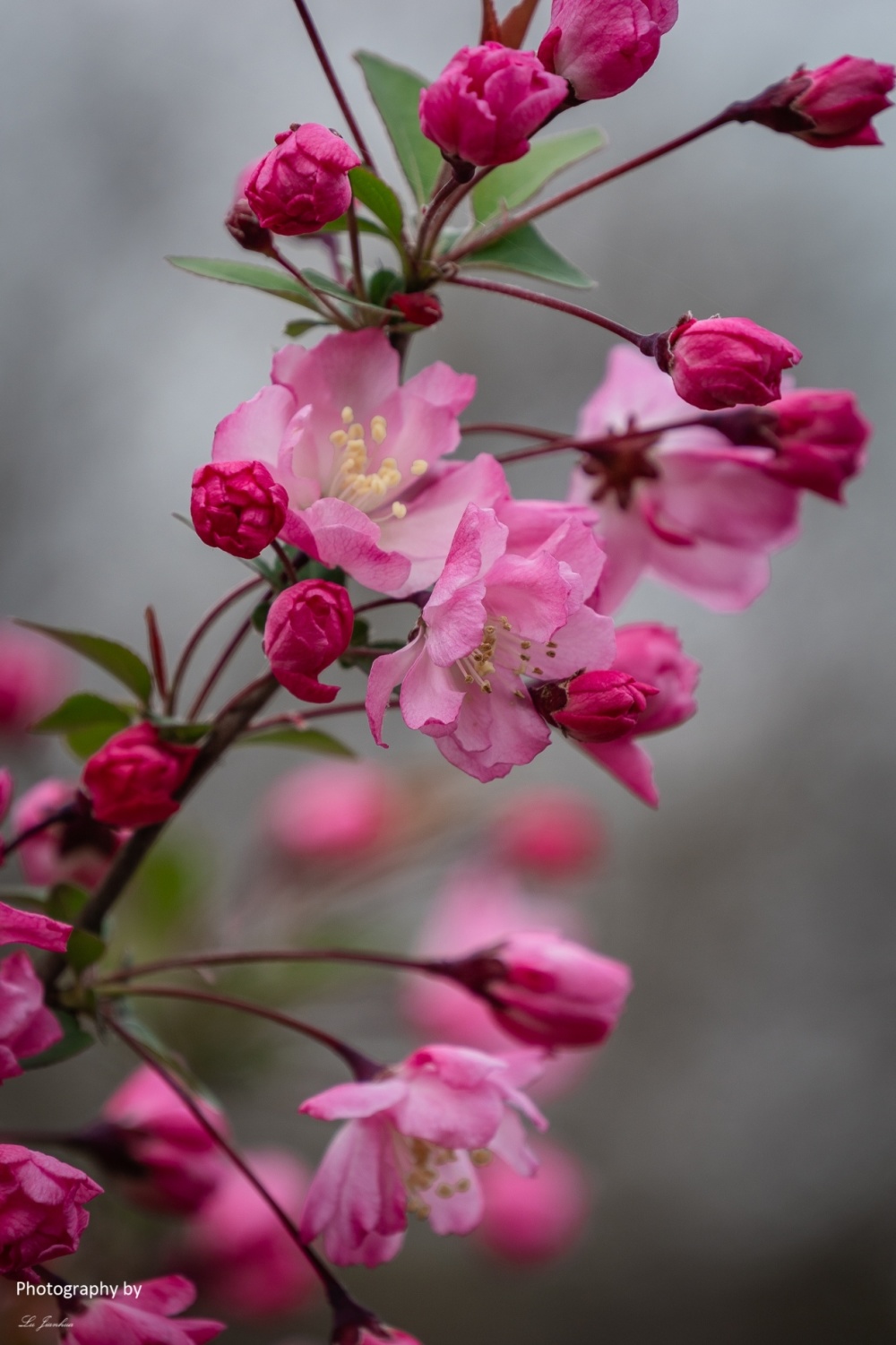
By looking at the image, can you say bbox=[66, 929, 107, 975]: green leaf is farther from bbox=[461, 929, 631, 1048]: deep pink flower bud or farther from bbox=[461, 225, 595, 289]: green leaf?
bbox=[461, 225, 595, 289]: green leaf

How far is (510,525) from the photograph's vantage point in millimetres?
559

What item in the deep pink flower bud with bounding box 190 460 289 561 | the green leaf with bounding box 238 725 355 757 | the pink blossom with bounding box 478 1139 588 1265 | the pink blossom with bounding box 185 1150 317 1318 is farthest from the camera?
the pink blossom with bounding box 478 1139 588 1265

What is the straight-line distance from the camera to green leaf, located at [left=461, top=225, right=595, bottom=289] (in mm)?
618

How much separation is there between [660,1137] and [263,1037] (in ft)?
10.0

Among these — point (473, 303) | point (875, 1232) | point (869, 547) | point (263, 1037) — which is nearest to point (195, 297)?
point (473, 303)

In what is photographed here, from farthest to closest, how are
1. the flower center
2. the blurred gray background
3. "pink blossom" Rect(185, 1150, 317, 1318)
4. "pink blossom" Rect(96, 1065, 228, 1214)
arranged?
the blurred gray background
"pink blossom" Rect(185, 1150, 317, 1318)
"pink blossom" Rect(96, 1065, 228, 1214)
the flower center

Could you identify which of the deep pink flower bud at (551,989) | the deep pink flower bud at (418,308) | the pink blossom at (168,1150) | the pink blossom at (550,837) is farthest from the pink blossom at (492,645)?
the pink blossom at (550,837)

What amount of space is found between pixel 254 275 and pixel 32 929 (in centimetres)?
35

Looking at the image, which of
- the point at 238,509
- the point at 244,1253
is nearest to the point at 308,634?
the point at 238,509

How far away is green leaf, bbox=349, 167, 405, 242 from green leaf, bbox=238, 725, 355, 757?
0.31 metres

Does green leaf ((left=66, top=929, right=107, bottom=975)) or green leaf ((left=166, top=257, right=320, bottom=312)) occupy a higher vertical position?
green leaf ((left=166, top=257, right=320, bottom=312))

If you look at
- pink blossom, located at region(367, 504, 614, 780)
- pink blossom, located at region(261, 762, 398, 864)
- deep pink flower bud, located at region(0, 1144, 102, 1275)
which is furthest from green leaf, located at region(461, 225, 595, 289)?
pink blossom, located at region(261, 762, 398, 864)

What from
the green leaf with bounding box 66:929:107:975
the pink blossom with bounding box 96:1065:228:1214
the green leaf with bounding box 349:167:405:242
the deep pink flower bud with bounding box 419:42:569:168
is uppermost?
the deep pink flower bud with bounding box 419:42:569:168

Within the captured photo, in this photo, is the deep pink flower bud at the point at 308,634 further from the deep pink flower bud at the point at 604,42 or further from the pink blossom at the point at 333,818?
the pink blossom at the point at 333,818
